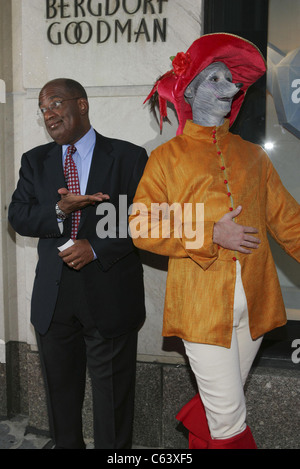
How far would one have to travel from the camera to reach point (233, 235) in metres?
2.54

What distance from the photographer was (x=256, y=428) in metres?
3.44

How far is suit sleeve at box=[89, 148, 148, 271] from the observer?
290 centimetres

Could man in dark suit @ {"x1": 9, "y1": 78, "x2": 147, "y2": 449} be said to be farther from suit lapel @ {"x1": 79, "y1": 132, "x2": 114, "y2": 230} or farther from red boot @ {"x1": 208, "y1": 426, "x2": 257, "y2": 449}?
red boot @ {"x1": 208, "y1": 426, "x2": 257, "y2": 449}

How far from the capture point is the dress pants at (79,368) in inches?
116

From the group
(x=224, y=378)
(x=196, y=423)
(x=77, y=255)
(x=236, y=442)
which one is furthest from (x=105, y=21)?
(x=236, y=442)

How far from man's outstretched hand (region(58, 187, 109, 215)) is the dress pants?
13.8 inches

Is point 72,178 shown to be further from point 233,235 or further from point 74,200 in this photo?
point 233,235

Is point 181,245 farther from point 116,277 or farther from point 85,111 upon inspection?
point 85,111

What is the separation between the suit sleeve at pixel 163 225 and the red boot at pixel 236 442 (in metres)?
0.89

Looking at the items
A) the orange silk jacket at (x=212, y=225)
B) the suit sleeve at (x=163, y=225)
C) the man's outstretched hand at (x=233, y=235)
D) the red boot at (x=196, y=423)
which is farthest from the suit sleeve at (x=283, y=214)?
the red boot at (x=196, y=423)

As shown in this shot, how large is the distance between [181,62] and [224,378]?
64.6 inches

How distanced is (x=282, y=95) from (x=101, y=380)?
2.24 meters

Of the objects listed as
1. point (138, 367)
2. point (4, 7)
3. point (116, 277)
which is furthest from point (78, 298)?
point (4, 7)

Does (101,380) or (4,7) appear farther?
(4,7)
